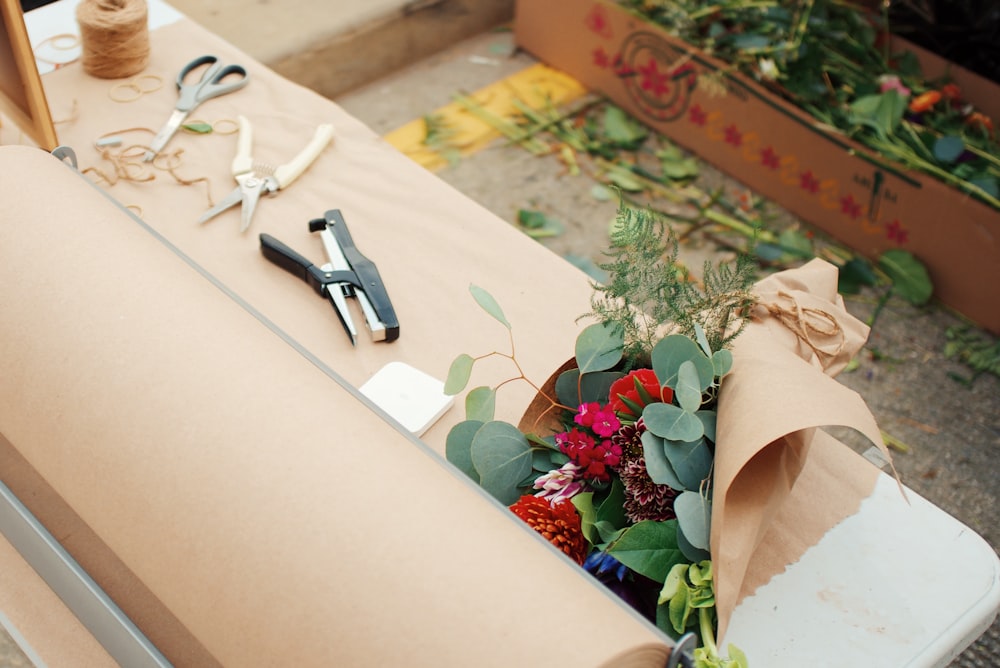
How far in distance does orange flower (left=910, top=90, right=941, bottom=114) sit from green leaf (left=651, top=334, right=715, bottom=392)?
5.78ft

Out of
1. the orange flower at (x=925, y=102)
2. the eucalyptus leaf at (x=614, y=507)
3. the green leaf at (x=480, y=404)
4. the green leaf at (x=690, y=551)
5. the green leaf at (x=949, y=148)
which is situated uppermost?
the green leaf at (x=480, y=404)

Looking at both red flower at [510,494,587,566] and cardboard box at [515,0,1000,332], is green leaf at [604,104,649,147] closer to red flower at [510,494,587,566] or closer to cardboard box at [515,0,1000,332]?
cardboard box at [515,0,1000,332]

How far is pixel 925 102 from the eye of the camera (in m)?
2.21

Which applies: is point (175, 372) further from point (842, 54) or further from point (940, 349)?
point (842, 54)

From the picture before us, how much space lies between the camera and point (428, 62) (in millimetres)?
2801

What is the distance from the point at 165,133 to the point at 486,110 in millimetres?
1410

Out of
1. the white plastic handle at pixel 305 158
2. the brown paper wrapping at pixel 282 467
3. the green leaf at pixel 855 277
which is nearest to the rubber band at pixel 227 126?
the white plastic handle at pixel 305 158

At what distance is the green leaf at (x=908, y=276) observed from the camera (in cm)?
212

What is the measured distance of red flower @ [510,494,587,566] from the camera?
0.80 meters

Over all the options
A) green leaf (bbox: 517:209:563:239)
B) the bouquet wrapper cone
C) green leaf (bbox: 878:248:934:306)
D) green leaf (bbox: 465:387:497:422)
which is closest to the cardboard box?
green leaf (bbox: 878:248:934:306)

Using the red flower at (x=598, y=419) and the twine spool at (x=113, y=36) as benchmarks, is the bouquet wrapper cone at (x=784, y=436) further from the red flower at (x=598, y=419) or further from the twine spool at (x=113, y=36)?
the twine spool at (x=113, y=36)

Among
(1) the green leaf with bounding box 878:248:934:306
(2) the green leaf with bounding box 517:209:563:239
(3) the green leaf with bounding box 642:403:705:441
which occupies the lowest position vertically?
(2) the green leaf with bounding box 517:209:563:239

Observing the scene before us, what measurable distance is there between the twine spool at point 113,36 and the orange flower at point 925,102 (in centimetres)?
184

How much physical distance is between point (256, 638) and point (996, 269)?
1.91 meters
